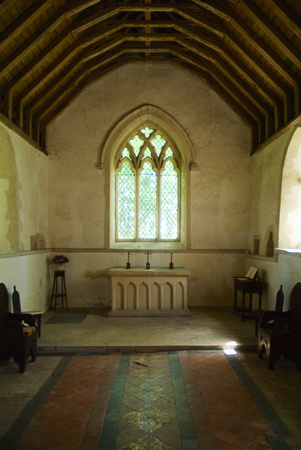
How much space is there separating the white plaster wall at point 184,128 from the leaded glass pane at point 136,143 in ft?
2.33

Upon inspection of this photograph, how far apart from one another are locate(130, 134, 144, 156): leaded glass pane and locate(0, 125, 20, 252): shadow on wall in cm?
335

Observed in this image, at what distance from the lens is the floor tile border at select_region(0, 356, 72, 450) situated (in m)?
2.81

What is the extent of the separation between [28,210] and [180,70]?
4.95 meters

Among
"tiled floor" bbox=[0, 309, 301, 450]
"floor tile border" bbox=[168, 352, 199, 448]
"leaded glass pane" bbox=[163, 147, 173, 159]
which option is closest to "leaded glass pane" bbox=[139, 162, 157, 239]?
"leaded glass pane" bbox=[163, 147, 173, 159]

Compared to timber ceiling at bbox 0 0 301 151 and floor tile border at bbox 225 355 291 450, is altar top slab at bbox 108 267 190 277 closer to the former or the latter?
floor tile border at bbox 225 355 291 450

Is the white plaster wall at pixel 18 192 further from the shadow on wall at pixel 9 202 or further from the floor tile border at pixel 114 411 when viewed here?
the floor tile border at pixel 114 411

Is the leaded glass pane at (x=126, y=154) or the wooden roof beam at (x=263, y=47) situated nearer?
the wooden roof beam at (x=263, y=47)

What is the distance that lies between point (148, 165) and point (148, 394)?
5.81m

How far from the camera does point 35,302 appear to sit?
6.72 meters

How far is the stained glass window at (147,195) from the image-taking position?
328 inches

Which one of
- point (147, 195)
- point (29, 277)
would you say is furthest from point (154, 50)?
point (29, 277)

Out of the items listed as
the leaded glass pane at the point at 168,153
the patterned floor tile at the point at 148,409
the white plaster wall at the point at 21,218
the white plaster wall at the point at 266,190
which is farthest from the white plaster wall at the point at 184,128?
the patterned floor tile at the point at 148,409

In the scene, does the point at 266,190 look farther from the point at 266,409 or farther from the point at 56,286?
the point at 56,286

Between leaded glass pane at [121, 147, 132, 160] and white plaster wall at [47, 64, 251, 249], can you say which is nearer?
white plaster wall at [47, 64, 251, 249]
